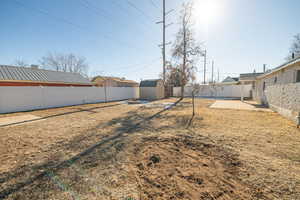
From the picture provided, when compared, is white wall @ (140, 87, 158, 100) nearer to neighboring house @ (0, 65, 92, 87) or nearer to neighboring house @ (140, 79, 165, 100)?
neighboring house @ (140, 79, 165, 100)

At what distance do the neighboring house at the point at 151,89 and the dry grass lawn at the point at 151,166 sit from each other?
13287 millimetres

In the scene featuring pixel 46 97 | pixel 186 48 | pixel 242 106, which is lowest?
pixel 242 106

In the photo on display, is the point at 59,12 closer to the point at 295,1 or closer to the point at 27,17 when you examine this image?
the point at 27,17

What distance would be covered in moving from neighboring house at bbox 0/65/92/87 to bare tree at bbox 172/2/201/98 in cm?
1334

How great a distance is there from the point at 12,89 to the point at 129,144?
1020cm

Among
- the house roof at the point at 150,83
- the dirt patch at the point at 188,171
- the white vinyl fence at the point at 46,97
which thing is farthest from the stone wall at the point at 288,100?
the white vinyl fence at the point at 46,97

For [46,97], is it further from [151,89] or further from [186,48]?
[186,48]

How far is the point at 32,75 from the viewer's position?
11672mm

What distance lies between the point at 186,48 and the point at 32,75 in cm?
1793

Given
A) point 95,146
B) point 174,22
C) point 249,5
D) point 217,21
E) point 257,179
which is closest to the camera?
point 257,179

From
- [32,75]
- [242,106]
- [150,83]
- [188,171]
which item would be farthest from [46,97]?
[242,106]

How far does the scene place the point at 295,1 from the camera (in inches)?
232

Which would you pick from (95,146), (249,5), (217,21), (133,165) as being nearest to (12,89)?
(95,146)

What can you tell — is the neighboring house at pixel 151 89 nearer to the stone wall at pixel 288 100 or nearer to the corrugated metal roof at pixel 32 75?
the corrugated metal roof at pixel 32 75
